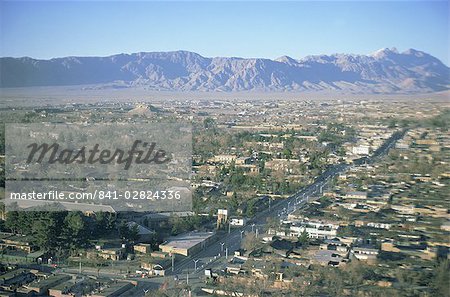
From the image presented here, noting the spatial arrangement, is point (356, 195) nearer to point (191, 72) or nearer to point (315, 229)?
point (315, 229)

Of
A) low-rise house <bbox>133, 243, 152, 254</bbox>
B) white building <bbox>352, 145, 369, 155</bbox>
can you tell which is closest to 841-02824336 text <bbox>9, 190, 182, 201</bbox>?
low-rise house <bbox>133, 243, 152, 254</bbox>

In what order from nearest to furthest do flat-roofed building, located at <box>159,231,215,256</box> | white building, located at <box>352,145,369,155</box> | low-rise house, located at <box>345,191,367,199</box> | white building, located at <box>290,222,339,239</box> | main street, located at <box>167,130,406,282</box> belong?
main street, located at <box>167,130,406,282</box>, flat-roofed building, located at <box>159,231,215,256</box>, white building, located at <box>290,222,339,239</box>, low-rise house, located at <box>345,191,367,199</box>, white building, located at <box>352,145,369,155</box>

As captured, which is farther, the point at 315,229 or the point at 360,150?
the point at 360,150

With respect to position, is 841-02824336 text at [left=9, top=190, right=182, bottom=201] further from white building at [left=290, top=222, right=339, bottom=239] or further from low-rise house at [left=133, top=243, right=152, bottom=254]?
white building at [left=290, top=222, right=339, bottom=239]

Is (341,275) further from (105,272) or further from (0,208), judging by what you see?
(0,208)

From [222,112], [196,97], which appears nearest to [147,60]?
[196,97]

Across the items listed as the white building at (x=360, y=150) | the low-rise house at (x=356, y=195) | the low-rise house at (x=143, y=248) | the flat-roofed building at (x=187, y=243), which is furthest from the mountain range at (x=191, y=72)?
the low-rise house at (x=143, y=248)

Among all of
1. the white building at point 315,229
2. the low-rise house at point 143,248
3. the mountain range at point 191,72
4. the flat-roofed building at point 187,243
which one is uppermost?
the mountain range at point 191,72

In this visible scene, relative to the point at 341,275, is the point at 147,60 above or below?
above

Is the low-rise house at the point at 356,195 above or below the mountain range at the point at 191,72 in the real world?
below

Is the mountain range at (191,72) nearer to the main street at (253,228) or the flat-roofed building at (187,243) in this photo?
the main street at (253,228)

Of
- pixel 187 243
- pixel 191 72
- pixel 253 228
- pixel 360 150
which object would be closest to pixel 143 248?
pixel 187 243
